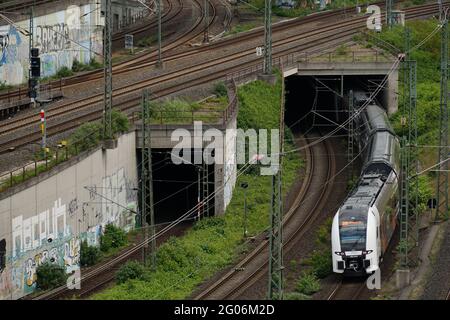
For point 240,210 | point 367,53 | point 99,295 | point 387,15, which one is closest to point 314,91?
point 367,53

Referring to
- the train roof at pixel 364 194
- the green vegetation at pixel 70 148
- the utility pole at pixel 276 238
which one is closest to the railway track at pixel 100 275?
the green vegetation at pixel 70 148

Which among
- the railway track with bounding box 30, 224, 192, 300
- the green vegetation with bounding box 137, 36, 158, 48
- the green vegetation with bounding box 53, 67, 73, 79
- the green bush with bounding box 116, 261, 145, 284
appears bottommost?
the railway track with bounding box 30, 224, 192, 300

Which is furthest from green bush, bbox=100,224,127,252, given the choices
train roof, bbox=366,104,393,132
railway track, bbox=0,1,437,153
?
train roof, bbox=366,104,393,132

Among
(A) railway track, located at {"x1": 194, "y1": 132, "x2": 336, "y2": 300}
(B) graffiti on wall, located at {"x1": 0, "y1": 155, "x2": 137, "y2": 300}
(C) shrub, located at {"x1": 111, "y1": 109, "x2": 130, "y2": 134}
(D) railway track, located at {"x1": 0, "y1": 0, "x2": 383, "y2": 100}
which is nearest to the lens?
(B) graffiti on wall, located at {"x1": 0, "y1": 155, "x2": 137, "y2": 300}

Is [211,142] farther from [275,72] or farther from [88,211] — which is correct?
[275,72]

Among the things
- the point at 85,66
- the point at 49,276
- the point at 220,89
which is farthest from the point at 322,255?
the point at 85,66

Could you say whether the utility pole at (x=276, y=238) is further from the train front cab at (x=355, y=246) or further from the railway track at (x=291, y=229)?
the railway track at (x=291, y=229)

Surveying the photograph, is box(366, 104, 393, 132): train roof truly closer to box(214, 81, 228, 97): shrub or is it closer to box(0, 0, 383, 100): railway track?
box(214, 81, 228, 97): shrub

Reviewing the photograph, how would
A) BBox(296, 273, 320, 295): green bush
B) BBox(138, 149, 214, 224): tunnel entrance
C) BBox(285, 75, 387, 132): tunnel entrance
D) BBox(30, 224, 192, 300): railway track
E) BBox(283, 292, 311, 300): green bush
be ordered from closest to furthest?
BBox(283, 292, 311, 300): green bush < BBox(296, 273, 320, 295): green bush < BBox(30, 224, 192, 300): railway track < BBox(138, 149, 214, 224): tunnel entrance < BBox(285, 75, 387, 132): tunnel entrance
